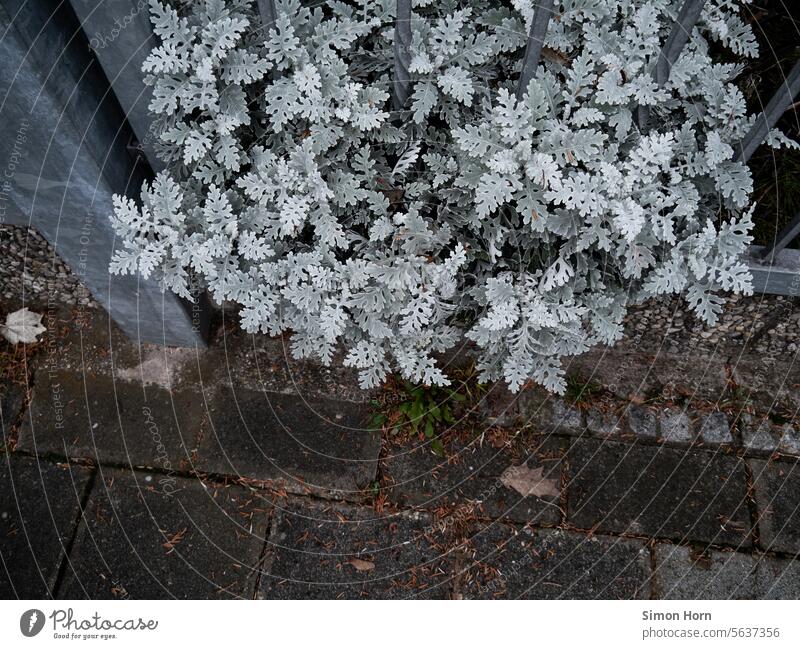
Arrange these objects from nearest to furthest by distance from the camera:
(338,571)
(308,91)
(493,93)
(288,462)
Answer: (308,91) → (493,93) → (338,571) → (288,462)

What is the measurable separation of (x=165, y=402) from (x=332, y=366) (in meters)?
0.88

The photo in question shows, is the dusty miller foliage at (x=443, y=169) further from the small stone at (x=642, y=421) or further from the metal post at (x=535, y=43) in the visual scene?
the small stone at (x=642, y=421)

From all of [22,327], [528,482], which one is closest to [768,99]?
[528,482]

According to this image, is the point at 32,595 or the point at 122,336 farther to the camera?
the point at 122,336

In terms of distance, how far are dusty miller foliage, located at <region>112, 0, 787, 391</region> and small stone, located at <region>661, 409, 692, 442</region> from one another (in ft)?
2.55

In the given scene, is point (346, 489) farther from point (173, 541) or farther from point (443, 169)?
point (443, 169)

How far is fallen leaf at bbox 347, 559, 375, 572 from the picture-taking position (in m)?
3.18

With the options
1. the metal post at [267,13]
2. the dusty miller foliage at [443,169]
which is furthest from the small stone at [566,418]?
the metal post at [267,13]

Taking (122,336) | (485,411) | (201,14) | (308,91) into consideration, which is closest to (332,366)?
(485,411)

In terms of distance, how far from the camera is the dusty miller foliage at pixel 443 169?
2719mm

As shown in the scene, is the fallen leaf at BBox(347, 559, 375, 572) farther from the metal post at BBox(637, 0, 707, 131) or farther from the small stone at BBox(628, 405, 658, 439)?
the metal post at BBox(637, 0, 707, 131)

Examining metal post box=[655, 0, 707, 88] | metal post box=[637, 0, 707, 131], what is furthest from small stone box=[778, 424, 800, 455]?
metal post box=[655, 0, 707, 88]

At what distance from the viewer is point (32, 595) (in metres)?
3.07

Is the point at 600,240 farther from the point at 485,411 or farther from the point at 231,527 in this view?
the point at 231,527
